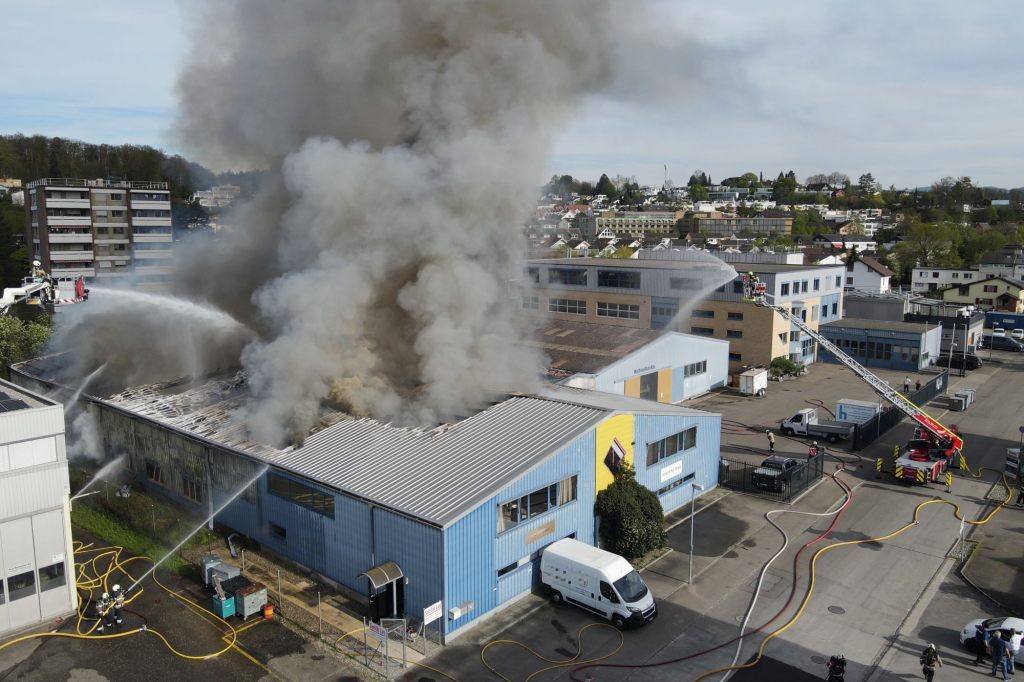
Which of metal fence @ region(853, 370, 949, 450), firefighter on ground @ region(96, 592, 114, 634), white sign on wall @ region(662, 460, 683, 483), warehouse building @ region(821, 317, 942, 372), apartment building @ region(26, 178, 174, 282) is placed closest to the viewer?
firefighter on ground @ region(96, 592, 114, 634)

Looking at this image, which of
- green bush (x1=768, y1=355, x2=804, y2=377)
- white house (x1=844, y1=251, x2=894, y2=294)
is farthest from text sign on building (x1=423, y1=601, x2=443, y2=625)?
white house (x1=844, y1=251, x2=894, y2=294)

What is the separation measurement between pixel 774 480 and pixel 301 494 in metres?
14.0

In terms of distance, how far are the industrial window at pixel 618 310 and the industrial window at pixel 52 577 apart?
34.6m

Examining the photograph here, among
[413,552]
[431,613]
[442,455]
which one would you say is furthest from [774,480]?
[431,613]

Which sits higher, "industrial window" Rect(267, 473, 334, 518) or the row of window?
"industrial window" Rect(267, 473, 334, 518)

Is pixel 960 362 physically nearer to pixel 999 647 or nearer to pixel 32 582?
pixel 999 647

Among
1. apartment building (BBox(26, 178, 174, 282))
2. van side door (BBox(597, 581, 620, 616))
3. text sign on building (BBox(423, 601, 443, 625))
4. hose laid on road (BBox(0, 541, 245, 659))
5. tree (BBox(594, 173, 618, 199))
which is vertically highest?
tree (BBox(594, 173, 618, 199))

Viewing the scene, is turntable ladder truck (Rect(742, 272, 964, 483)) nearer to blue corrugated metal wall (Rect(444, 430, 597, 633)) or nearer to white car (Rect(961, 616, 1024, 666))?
white car (Rect(961, 616, 1024, 666))

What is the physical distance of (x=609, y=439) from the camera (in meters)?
17.6

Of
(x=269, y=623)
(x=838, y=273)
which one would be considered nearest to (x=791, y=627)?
(x=269, y=623)

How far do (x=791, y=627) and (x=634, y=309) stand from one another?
31.1 m

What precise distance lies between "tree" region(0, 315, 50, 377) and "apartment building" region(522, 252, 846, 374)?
2450 centimetres

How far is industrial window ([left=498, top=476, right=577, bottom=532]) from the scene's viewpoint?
15075mm

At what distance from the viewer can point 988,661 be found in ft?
44.9
